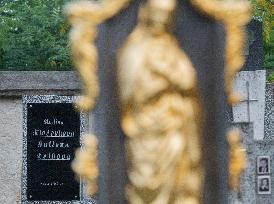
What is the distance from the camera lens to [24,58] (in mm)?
11703

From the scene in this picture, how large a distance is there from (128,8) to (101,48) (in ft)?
0.80

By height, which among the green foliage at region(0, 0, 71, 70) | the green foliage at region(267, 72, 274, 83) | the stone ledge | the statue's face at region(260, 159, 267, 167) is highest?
the green foliage at region(0, 0, 71, 70)

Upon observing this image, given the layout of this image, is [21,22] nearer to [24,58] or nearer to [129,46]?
[24,58]

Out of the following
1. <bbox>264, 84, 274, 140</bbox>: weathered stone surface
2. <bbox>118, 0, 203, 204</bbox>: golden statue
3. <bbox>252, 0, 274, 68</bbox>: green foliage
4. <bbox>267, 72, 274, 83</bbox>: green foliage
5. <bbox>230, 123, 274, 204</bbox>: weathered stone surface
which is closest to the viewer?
<bbox>118, 0, 203, 204</bbox>: golden statue

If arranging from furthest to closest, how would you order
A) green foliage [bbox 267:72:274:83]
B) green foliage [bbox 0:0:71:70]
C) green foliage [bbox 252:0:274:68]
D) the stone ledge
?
green foliage [bbox 0:0:71:70]
green foliage [bbox 252:0:274:68]
green foliage [bbox 267:72:274:83]
the stone ledge

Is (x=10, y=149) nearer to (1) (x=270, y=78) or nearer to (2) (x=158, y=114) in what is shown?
(1) (x=270, y=78)

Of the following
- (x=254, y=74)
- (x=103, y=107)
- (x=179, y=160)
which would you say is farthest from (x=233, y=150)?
(x=254, y=74)

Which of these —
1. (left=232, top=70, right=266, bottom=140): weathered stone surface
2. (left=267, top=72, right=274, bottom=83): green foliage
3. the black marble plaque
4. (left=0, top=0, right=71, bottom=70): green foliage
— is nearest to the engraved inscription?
the black marble plaque

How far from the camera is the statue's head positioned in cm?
480

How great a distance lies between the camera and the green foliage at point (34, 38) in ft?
37.9

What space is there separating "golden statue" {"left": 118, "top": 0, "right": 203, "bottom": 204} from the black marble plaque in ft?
12.2

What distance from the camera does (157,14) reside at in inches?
189

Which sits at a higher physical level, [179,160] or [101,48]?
[101,48]

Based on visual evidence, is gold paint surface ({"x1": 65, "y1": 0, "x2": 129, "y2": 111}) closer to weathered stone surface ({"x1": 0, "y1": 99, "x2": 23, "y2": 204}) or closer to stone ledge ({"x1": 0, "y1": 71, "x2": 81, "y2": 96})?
stone ledge ({"x1": 0, "y1": 71, "x2": 81, "y2": 96})
